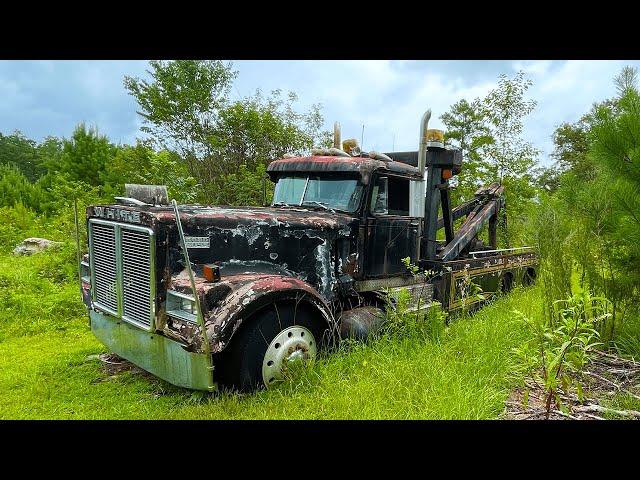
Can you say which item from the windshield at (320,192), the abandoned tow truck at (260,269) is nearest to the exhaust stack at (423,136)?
the abandoned tow truck at (260,269)

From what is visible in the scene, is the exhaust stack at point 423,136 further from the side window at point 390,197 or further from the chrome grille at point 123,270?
the chrome grille at point 123,270

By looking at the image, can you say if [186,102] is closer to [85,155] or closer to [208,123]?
[208,123]

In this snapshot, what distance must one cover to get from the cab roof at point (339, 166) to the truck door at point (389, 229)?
12 cm

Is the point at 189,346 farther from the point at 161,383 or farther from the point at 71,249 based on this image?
the point at 71,249

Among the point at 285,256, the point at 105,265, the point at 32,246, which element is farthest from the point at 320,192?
the point at 32,246

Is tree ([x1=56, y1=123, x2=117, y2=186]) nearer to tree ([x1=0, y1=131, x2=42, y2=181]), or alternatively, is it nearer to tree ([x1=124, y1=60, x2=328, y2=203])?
tree ([x1=124, y1=60, x2=328, y2=203])

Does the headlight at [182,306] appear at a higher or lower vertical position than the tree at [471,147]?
lower

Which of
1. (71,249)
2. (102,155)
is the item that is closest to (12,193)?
(102,155)

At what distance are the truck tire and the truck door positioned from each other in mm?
1529

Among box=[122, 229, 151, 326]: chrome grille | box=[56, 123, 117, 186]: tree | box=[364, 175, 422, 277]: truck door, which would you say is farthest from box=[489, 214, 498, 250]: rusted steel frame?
box=[56, 123, 117, 186]: tree

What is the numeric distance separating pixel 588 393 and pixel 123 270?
392 cm

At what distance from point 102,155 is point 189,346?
20.0 m

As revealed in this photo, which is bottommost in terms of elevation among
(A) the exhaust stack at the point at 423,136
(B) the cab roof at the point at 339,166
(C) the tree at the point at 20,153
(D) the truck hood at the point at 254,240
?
(D) the truck hood at the point at 254,240

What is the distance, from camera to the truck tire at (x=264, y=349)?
3.51 metres
